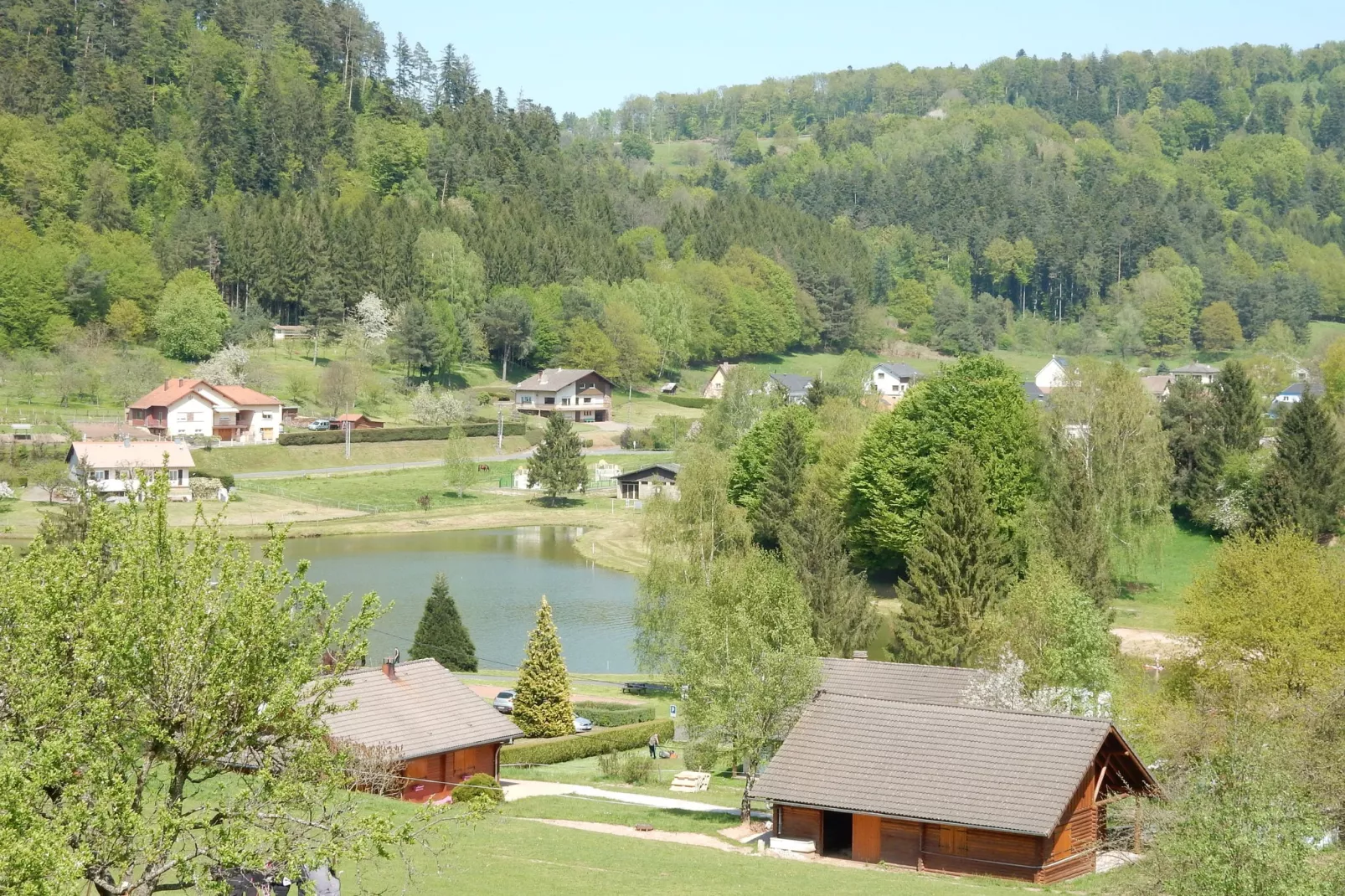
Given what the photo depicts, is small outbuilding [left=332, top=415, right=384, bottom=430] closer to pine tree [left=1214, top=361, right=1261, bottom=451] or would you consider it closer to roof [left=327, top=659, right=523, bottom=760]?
pine tree [left=1214, top=361, right=1261, bottom=451]

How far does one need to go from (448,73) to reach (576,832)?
539 ft

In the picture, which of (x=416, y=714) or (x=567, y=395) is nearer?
(x=416, y=714)

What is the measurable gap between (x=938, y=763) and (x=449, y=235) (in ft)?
332

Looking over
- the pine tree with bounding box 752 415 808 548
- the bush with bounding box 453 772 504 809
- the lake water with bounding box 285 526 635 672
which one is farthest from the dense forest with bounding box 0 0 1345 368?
the bush with bounding box 453 772 504 809

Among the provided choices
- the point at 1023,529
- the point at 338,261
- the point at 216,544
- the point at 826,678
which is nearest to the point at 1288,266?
the point at 338,261

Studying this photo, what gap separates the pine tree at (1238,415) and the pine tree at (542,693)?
38061 millimetres

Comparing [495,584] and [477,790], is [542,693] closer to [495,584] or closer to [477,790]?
[477,790]

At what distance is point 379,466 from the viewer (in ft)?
293

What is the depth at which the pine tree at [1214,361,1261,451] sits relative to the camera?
6481 centimetres

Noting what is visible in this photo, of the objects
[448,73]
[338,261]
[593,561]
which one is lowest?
[593,561]

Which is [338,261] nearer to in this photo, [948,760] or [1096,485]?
[1096,485]

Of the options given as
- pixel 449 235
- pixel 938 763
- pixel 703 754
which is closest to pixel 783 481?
pixel 703 754

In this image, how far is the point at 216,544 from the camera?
1502 centimetres

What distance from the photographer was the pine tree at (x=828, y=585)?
44438 mm
